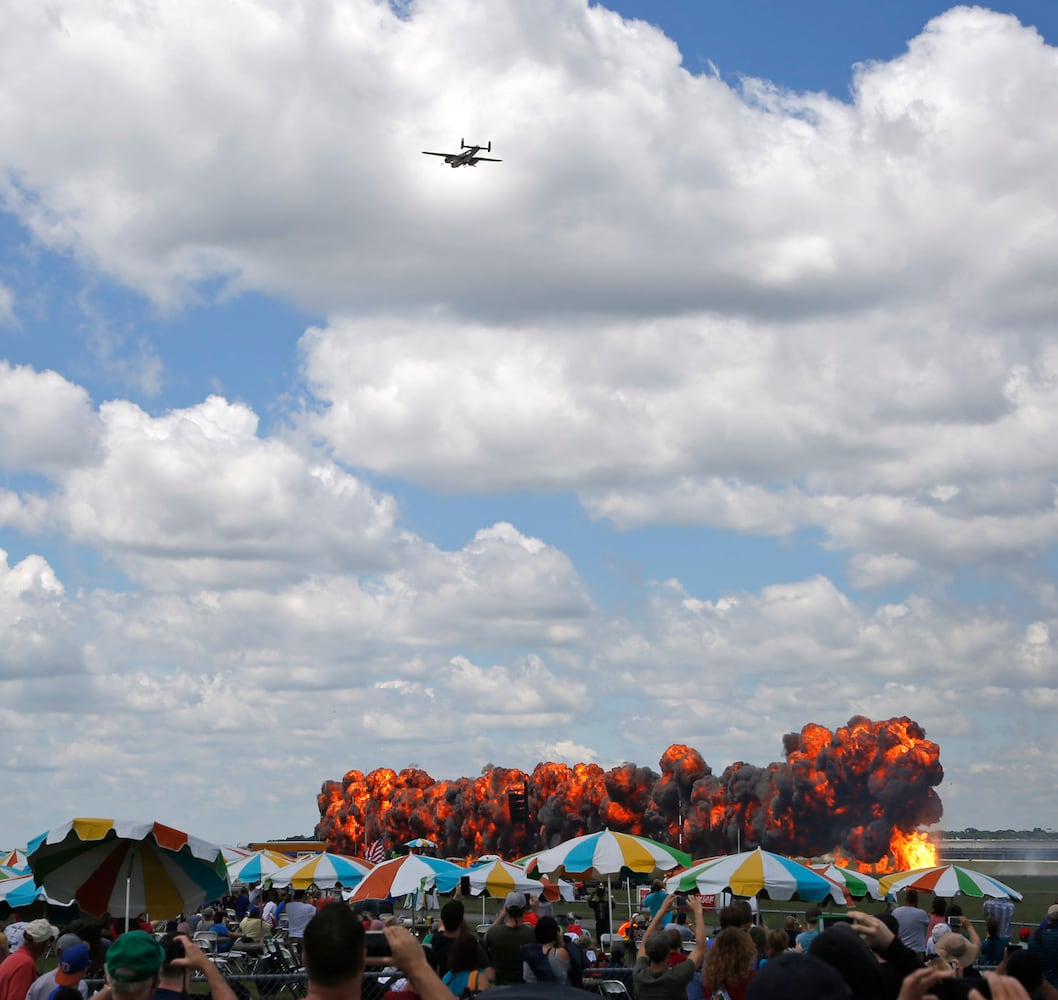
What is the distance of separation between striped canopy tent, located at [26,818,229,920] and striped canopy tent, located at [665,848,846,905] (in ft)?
24.3

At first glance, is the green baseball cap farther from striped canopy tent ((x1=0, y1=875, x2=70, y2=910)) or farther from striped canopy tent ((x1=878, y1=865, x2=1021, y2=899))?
striped canopy tent ((x1=878, y1=865, x2=1021, y2=899))

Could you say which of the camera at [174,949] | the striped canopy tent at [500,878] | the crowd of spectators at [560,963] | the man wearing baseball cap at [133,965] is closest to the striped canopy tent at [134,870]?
the crowd of spectators at [560,963]

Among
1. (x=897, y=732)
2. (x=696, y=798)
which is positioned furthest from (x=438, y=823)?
(x=897, y=732)

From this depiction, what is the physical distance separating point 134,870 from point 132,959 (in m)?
9.74

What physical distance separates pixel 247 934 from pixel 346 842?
396 ft

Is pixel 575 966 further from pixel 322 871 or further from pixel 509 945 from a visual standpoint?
pixel 322 871

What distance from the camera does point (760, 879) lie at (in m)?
17.9

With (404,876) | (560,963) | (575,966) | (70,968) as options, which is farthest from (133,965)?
(404,876)

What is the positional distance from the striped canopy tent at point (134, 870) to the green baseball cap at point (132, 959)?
8624 millimetres

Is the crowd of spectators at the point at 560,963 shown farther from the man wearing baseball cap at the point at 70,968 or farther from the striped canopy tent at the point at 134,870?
the striped canopy tent at the point at 134,870

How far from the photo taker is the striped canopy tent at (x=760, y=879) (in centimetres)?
1788

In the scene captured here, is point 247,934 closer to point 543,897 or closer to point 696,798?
point 543,897

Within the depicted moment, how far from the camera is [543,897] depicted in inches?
1033

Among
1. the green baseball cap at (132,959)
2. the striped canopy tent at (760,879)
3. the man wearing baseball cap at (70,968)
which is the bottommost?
the striped canopy tent at (760,879)
